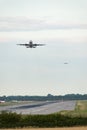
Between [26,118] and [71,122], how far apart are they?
8.30m

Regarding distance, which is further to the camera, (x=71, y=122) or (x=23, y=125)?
(x=71, y=122)

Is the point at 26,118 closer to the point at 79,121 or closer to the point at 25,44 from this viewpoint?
the point at 79,121

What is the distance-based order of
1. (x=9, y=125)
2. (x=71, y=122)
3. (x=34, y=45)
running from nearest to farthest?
1. (x=9, y=125)
2. (x=71, y=122)
3. (x=34, y=45)

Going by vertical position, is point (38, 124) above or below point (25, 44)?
below

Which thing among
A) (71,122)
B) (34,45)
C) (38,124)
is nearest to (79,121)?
(71,122)

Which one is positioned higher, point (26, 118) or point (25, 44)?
point (25, 44)

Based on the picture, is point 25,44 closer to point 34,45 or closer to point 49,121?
point 34,45

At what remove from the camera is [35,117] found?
80.8 m

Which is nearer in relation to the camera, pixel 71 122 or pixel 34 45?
pixel 71 122

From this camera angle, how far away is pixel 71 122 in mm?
78562

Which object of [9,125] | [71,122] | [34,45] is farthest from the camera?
[34,45]

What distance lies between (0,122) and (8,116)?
3516mm

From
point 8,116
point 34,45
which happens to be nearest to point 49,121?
point 8,116

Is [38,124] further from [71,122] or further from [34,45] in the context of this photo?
[34,45]
